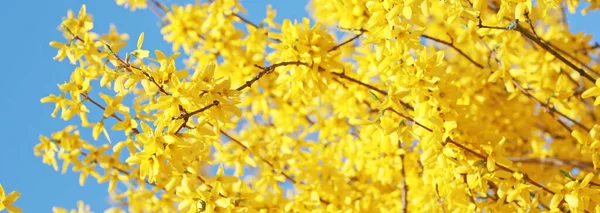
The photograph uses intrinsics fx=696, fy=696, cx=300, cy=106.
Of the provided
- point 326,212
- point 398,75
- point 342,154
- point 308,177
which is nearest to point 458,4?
point 398,75

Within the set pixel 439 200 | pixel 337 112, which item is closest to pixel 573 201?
pixel 439 200

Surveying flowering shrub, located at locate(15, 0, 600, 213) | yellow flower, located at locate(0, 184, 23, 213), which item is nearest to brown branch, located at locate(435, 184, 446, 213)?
flowering shrub, located at locate(15, 0, 600, 213)

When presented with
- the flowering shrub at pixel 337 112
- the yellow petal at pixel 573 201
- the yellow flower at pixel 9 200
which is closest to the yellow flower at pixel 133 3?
the flowering shrub at pixel 337 112

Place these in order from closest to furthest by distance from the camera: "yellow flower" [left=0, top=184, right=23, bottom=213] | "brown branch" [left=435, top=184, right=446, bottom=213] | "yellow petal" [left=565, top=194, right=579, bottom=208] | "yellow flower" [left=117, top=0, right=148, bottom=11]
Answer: "yellow petal" [left=565, top=194, right=579, bottom=208] < "yellow flower" [left=0, top=184, right=23, bottom=213] < "brown branch" [left=435, top=184, right=446, bottom=213] < "yellow flower" [left=117, top=0, right=148, bottom=11]

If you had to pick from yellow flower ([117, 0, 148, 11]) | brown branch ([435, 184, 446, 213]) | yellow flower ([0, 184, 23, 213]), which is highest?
yellow flower ([117, 0, 148, 11])

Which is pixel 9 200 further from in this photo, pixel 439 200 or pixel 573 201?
pixel 573 201

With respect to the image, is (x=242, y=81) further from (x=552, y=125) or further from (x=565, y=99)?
(x=552, y=125)

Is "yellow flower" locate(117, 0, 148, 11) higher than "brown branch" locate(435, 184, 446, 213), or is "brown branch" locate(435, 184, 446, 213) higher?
"yellow flower" locate(117, 0, 148, 11)

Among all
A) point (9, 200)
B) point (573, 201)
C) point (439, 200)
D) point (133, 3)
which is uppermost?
point (133, 3)

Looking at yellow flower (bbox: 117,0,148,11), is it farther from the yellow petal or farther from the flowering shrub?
the yellow petal

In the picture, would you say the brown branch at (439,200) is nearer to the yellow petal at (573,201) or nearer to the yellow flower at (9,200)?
the yellow petal at (573,201)

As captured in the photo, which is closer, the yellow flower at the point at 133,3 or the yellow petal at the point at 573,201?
the yellow petal at the point at 573,201
